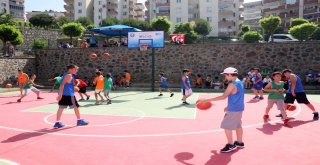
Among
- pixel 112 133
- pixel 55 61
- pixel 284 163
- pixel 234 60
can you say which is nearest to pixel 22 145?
pixel 112 133

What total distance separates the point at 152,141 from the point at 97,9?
10246 centimetres

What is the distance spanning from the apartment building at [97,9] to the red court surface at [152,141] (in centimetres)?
9534

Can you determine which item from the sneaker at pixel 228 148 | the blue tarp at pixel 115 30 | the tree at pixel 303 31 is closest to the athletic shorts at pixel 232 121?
the sneaker at pixel 228 148

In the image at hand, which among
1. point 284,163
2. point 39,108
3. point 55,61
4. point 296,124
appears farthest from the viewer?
point 55,61

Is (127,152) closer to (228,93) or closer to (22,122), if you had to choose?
(228,93)

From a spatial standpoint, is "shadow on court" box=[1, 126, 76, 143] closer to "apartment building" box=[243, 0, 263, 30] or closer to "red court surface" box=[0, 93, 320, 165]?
"red court surface" box=[0, 93, 320, 165]

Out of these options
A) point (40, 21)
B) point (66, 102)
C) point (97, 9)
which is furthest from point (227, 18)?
point (66, 102)

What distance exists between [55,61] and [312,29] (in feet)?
83.2

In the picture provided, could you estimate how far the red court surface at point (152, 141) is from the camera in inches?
289

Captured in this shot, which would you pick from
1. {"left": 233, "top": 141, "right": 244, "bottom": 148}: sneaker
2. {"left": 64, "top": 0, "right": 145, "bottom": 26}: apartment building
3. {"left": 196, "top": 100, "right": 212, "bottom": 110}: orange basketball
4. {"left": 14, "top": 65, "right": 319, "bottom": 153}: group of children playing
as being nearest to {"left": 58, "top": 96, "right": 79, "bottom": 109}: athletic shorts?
{"left": 14, "top": 65, "right": 319, "bottom": 153}: group of children playing

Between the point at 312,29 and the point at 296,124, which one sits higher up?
the point at 312,29

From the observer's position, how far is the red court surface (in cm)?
734

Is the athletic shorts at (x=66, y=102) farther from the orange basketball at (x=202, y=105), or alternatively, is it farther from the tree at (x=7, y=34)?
the tree at (x=7, y=34)

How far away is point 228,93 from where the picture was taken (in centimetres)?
762
